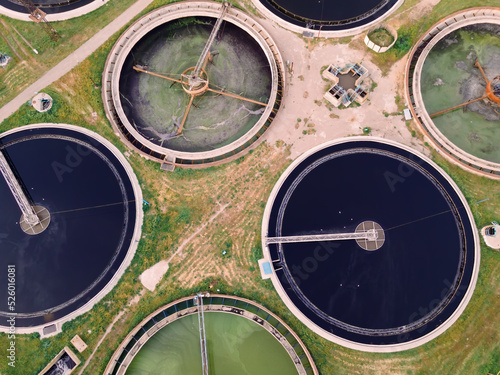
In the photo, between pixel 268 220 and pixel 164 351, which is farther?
pixel 268 220

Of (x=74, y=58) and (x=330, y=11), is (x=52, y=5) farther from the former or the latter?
(x=330, y=11)

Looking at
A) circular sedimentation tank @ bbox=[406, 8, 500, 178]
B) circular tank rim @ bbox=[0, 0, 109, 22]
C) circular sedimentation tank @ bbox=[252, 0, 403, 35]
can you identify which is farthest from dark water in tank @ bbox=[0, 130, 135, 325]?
circular sedimentation tank @ bbox=[406, 8, 500, 178]

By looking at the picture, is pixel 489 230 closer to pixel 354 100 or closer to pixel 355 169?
pixel 355 169

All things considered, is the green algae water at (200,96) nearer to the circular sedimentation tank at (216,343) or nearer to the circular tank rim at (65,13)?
the circular tank rim at (65,13)

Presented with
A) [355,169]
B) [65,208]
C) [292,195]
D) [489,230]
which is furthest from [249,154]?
[489,230]

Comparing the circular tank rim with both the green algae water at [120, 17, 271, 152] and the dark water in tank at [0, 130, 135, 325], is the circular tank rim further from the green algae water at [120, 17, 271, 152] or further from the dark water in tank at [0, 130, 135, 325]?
the dark water in tank at [0, 130, 135, 325]

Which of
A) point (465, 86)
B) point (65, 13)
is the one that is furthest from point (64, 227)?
point (465, 86)
